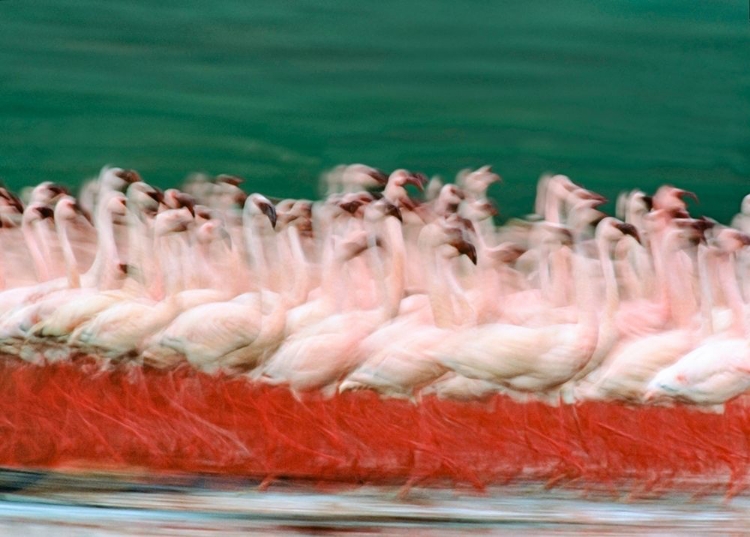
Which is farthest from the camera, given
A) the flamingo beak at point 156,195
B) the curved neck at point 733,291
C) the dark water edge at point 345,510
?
the flamingo beak at point 156,195

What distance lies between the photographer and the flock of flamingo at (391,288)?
4.38 meters

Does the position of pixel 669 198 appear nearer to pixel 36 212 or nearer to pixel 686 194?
pixel 686 194

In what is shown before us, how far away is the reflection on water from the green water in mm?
999

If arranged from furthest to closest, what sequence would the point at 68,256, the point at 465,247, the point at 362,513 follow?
the point at 68,256, the point at 465,247, the point at 362,513

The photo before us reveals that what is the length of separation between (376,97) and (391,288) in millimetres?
650

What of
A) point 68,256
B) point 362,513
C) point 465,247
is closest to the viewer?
point 362,513

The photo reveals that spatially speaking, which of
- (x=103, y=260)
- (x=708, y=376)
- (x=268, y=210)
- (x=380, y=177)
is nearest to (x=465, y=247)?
(x=380, y=177)

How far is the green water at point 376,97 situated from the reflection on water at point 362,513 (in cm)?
100

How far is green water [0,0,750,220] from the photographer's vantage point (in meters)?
4.52

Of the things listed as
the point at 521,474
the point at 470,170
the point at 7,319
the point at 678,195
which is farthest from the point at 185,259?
the point at 678,195

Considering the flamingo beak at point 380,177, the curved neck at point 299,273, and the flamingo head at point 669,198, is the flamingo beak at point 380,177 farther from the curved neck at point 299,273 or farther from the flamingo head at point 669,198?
the flamingo head at point 669,198

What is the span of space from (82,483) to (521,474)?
144cm

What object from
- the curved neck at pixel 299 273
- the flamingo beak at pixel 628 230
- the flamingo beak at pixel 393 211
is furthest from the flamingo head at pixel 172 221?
the flamingo beak at pixel 628 230

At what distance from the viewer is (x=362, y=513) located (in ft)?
14.2
